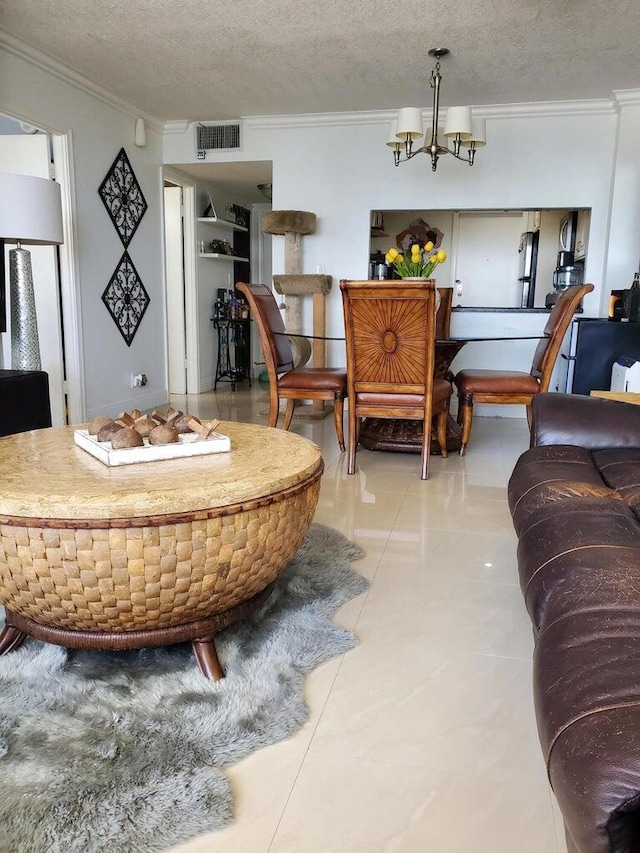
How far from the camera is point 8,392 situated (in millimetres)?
2803

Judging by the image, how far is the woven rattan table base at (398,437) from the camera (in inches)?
152

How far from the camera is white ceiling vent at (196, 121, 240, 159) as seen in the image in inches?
219

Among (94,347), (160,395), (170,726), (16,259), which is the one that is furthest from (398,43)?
(170,726)

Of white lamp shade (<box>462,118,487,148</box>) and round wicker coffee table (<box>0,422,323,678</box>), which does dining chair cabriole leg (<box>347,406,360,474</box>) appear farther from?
white lamp shade (<box>462,118,487,148</box>)

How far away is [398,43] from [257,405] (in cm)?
303

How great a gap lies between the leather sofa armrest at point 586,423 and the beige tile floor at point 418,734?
1.60 feet

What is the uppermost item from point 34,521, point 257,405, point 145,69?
point 145,69

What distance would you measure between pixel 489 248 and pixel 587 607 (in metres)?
7.20

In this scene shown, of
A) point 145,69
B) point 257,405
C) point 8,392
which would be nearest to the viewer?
point 8,392

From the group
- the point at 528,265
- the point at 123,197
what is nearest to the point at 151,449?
the point at 123,197

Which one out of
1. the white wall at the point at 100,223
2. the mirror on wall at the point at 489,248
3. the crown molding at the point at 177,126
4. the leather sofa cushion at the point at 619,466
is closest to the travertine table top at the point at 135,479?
the leather sofa cushion at the point at 619,466

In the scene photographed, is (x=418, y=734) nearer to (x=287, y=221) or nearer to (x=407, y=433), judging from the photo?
(x=407, y=433)

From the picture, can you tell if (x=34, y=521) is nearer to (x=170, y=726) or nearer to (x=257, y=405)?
(x=170, y=726)

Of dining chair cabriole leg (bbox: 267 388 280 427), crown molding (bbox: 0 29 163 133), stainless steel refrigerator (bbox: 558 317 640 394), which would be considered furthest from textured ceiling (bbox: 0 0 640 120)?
dining chair cabriole leg (bbox: 267 388 280 427)
